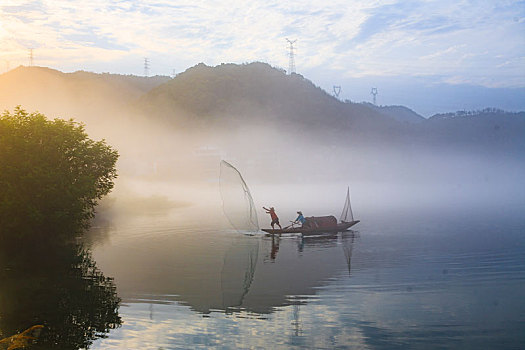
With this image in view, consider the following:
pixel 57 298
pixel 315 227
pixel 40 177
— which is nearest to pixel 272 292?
pixel 57 298

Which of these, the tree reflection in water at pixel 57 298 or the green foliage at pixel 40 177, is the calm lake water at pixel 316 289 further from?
the green foliage at pixel 40 177

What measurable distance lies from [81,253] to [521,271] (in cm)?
4352

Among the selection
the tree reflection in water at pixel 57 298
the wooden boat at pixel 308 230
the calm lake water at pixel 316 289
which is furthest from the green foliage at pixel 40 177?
the wooden boat at pixel 308 230

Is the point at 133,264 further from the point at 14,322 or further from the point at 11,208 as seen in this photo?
the point at 14,322

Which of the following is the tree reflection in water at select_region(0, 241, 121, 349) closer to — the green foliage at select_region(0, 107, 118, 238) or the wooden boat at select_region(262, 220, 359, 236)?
the green foliage at select_region(0, 107, 118, 238)

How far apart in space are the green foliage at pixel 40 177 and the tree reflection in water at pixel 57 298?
3.72m

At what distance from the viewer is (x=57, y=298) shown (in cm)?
3700

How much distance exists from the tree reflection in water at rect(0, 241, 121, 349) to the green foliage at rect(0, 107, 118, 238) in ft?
12.2

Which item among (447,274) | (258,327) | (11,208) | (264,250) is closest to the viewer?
(258,327)

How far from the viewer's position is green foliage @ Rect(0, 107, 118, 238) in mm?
54719

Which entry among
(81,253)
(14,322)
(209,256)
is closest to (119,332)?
(14,322)

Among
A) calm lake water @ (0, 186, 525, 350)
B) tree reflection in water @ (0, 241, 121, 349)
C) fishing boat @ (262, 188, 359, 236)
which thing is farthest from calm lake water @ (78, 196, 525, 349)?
tree reflection in water @ (0, 241, 121, 349)

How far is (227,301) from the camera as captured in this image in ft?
120

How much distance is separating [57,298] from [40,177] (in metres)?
22.5
